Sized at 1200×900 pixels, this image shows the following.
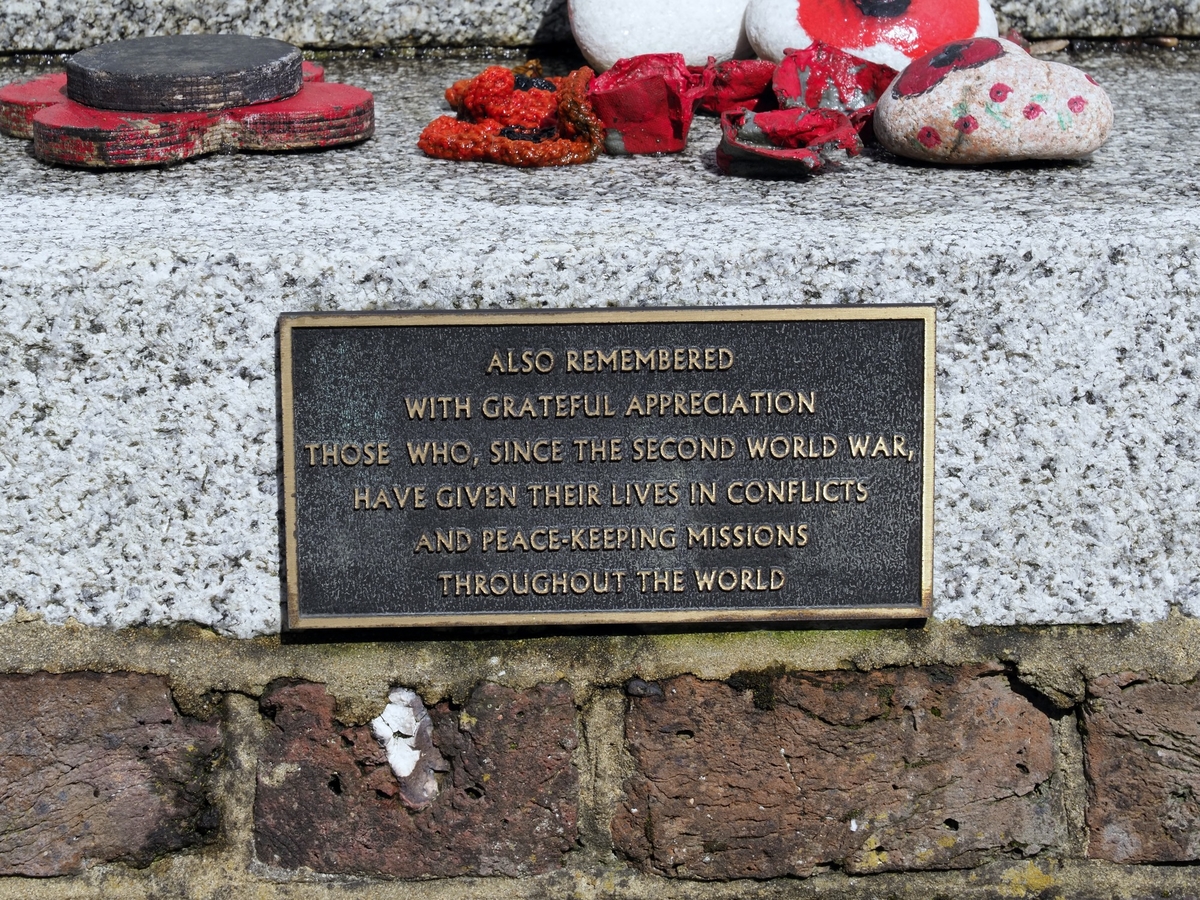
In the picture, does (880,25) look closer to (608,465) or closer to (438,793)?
(608,465)

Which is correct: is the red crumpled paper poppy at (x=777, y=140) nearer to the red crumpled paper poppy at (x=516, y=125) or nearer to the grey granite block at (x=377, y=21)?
the red crumpled paper poppy at (x=516, y=125)

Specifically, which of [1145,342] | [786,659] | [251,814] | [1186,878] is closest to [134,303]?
[251,814]

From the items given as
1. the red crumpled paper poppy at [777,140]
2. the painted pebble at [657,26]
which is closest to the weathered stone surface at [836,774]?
the red crumpled paper poppy at [777,140]

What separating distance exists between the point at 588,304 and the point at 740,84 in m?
0.86

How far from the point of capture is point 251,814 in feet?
6.72

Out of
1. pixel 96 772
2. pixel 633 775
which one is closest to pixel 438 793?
pixel 633 775

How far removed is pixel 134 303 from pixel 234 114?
2.16 ft

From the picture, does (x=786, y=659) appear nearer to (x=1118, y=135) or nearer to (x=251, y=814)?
(x=251, y=814)

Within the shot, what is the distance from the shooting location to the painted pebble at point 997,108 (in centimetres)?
218

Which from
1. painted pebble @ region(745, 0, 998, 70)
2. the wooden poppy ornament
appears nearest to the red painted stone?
the wooden poppy ornament

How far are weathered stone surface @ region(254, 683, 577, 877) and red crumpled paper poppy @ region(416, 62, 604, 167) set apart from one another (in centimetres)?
99

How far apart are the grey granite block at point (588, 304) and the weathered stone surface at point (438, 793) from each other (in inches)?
8.8

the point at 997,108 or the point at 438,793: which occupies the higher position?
the point at 997,108

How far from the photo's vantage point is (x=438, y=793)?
2033mm
